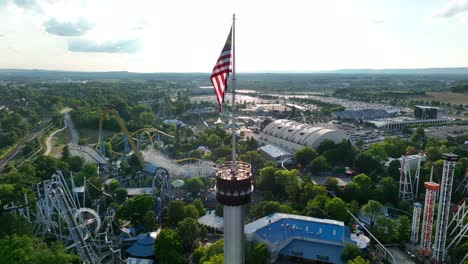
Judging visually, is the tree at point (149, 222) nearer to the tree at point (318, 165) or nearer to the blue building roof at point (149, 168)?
the blue building roof at point (149, 168)

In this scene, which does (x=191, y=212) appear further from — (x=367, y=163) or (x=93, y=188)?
(x=367, y=163)

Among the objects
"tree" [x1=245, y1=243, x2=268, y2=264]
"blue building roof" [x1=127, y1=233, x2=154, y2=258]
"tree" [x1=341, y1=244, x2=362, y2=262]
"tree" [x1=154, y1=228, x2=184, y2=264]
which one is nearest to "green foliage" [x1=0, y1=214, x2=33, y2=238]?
"blue building roof" [x1=127, y1=233, x2=154, y2=258]

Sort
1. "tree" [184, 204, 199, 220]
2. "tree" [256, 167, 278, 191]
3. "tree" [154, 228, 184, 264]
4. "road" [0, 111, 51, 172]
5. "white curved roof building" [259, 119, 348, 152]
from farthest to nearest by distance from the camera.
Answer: "white curved roof building" [259, 119, 348, 152], "road" [0, 111, 51, 172], "tree" [256, 167, 278, 191], "tree" [184, 204, 199, 220], "tree" [154, 228, 184, 264]

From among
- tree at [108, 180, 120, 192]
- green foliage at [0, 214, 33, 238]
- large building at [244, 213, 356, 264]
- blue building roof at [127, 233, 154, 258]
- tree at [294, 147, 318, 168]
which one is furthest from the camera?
tree at [294, 147, 318, 168]

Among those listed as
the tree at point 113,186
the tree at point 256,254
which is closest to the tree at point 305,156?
the tree at point 113,186

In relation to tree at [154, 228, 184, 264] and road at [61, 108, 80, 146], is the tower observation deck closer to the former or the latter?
tree at [154, 228, 184, 264]

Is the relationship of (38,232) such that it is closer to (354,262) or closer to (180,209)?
(180,209)

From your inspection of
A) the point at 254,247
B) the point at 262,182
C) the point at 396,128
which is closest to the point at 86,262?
the point at 254,247
